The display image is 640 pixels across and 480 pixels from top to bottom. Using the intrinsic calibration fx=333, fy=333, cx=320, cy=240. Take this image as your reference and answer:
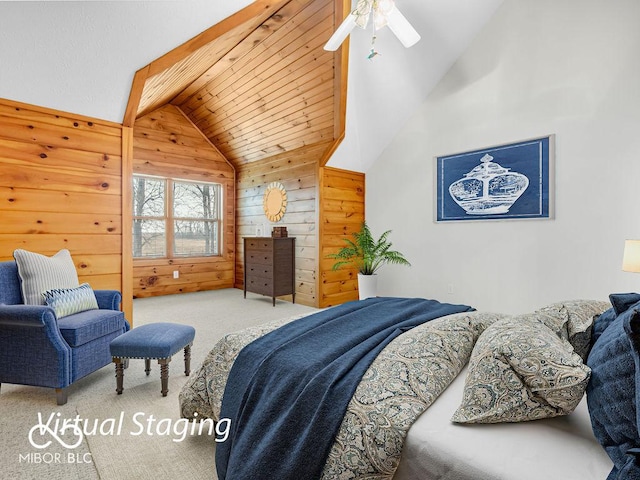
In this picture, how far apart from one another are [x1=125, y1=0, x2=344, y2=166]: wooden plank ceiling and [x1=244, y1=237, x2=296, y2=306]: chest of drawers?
1.57 m

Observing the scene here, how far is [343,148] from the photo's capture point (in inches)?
187

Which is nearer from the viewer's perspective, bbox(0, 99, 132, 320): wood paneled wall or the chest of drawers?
bbox(0, 99, 132, 320): wood paneled wall

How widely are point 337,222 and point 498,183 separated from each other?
2191 mm

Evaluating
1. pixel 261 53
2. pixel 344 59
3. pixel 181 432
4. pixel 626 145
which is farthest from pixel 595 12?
pixel 181 432

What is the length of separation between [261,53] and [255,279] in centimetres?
315

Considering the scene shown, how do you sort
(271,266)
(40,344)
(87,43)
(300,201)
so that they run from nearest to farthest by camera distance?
(40,344) < (87,43) < (271,266) < (300,201)

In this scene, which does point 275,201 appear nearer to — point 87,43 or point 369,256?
point 369,256

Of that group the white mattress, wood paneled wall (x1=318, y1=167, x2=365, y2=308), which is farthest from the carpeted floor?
wood paneled wall (x1=318, y1=167, x2=365, y2=308)

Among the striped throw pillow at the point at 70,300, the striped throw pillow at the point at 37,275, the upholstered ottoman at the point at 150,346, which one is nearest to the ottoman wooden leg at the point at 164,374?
the upholstered ottoman at the point at 150,346

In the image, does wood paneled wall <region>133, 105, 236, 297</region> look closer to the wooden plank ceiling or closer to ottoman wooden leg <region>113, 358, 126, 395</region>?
the wooden plank ceiling

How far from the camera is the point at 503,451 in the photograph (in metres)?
0.85

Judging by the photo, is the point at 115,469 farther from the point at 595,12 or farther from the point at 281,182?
the point at 595,12

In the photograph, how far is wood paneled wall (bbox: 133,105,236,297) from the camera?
544 centimetres

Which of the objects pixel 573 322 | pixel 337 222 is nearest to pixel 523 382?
pixel 573 322
